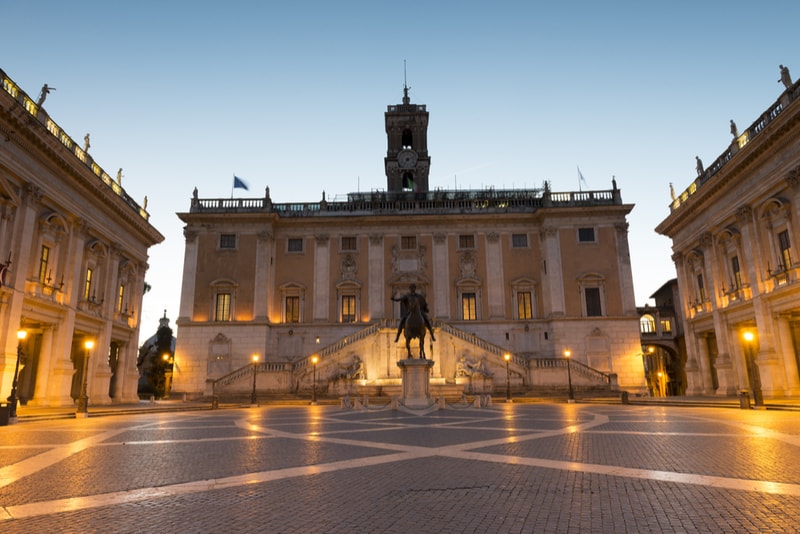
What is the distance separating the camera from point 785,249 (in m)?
25.9

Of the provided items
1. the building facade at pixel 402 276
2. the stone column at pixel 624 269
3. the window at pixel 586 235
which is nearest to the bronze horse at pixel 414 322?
the building facade at pixel 402 276

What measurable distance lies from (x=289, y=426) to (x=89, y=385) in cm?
2180

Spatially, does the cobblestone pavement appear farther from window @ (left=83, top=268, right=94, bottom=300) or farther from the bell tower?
the bell tower

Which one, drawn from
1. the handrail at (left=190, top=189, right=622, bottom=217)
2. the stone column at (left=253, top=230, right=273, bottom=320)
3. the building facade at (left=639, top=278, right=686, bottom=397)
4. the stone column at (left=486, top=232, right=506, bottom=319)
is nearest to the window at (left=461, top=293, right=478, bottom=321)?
the stone column at (left=486, top=232, right=506, bottom=319)

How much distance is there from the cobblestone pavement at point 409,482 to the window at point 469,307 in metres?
29.1

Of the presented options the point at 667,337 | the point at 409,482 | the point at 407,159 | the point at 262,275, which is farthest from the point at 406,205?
the point at 409,482

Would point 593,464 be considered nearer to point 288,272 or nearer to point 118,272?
point 118,272

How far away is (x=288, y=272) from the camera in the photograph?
4341 cm

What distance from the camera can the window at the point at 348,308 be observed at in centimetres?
4222

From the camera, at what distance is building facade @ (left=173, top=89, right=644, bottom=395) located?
40.4m

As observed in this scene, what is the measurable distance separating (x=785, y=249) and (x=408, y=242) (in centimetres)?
2652

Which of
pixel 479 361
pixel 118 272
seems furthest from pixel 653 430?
pixel 118 272

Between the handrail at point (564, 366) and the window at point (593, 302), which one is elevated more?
the window at point (593, 302)

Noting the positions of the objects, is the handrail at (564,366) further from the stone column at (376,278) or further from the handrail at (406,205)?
the handrail at (406,205)
